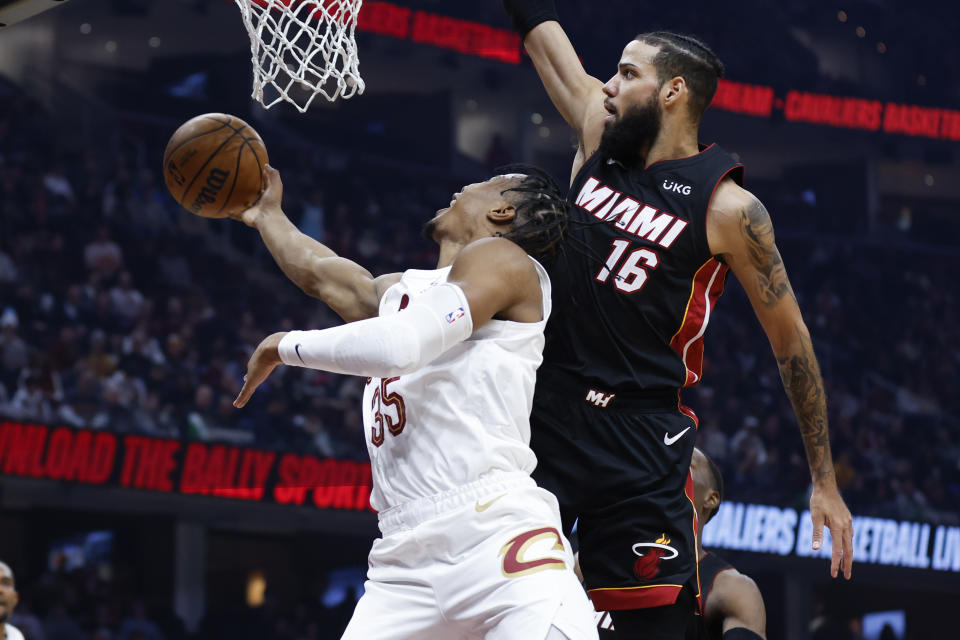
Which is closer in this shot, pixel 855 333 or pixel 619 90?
pixel 619 90

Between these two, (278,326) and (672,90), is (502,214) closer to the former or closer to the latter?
(672,90)

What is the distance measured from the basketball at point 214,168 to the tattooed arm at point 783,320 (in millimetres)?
1303

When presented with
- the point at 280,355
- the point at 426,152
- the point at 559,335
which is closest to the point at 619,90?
the point at 559,335

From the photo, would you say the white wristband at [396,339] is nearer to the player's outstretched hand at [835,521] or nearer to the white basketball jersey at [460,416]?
the white basketball jersey at [460,416]

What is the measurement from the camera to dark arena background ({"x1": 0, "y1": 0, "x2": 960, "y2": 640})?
1050 cm

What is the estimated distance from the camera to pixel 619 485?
10.3 feet

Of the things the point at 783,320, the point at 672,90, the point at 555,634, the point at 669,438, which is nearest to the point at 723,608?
the point at 669,438

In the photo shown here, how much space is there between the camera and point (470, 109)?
1923cm

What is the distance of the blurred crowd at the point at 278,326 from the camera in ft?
34.6

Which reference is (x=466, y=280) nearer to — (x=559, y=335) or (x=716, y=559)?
(x=559, y=335)

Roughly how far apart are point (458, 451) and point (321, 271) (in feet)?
2.62

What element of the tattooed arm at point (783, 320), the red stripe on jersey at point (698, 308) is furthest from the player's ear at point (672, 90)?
the red stripe on jersey at point (698, 308)

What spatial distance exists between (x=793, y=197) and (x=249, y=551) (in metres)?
12.2

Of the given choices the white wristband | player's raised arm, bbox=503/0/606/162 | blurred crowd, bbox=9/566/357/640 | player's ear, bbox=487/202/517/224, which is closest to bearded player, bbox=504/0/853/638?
player's raised arm, bbox=503/0/606/162
